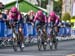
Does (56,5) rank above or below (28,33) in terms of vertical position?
below

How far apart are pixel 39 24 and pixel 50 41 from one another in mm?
1593

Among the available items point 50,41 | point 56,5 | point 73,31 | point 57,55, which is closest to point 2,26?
point 50,41

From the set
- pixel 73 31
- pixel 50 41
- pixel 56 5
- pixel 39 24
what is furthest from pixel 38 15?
pixel 56 5

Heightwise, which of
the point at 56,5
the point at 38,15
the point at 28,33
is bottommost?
the point at 56,5

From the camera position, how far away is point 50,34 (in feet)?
68.4

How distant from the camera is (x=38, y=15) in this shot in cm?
1995

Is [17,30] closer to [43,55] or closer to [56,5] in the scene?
[43,55]

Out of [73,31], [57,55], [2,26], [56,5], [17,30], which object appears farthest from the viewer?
[56,5]

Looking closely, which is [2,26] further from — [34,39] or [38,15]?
[34,39]

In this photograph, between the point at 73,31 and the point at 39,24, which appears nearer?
the point at 39,24

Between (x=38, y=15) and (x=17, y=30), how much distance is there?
4.11 ft

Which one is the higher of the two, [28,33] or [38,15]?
[38,15]

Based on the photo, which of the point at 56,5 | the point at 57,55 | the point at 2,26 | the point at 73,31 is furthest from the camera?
the point at 56,5

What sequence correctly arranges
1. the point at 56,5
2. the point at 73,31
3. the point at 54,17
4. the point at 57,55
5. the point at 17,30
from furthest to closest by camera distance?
1. the point at 56,5
2. the point at 73,31
3. the point at 54,17
4. the point at 17,30
5. the point at 57,55
